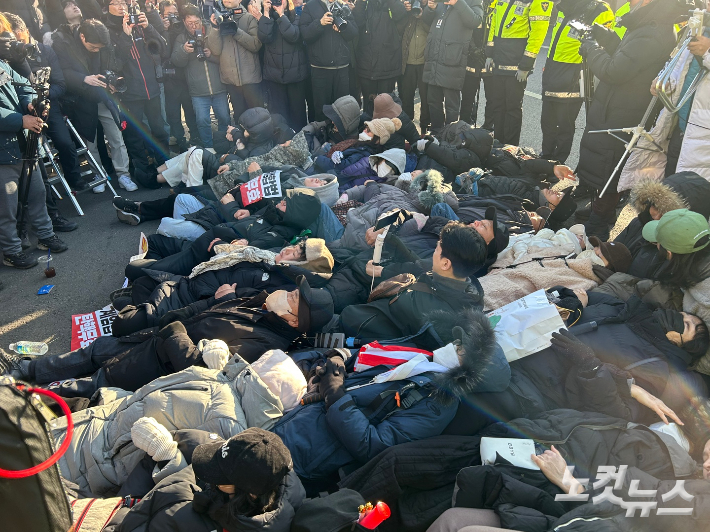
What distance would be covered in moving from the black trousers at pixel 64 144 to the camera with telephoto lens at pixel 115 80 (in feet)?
2.19

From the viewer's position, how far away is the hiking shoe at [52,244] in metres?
5.20

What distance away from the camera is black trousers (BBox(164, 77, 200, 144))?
24.0 ft

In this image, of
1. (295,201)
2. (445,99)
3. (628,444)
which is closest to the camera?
Result: (628,444)

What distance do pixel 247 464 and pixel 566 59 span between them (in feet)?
20.0

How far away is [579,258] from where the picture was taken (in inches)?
150

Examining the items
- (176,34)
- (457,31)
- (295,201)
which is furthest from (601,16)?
(176,34)

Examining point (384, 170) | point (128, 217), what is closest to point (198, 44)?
point (128, 217)

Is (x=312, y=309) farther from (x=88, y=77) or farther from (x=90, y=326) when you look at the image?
(x=88, y=77)

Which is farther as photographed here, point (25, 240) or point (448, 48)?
point (448, 48)

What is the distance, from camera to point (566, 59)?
620 cm

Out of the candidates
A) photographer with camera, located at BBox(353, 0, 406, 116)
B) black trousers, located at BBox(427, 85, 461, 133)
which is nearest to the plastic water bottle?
photographer with camera, located at BBox(353, 0, 406, 116)

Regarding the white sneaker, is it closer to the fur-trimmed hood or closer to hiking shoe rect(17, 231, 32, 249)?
hiking shoe rect(17, 231, 32, 249)

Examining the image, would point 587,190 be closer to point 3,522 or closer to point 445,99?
point 445,99

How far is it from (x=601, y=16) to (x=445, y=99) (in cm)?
218
